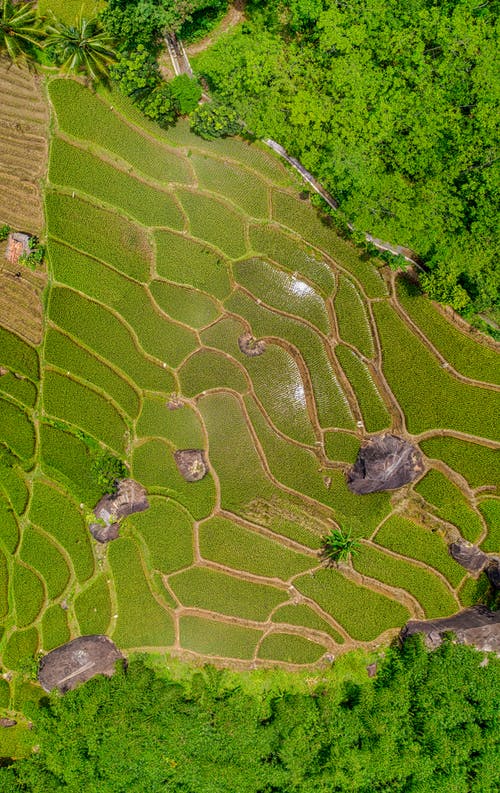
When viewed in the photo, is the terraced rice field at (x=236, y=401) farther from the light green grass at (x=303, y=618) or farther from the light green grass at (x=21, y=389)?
the light green grass at (x=21, y=389)

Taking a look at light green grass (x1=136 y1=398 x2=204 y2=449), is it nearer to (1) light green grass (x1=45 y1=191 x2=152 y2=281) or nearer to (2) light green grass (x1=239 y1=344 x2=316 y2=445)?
(2) light green grass (x1=239 y1=344 x2=316 y2=445)

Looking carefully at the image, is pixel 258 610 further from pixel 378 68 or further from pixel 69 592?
pixel 378 68

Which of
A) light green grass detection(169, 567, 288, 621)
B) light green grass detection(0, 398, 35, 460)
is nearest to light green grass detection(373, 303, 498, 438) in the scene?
light green grass detection(169, 567, 288, 621)

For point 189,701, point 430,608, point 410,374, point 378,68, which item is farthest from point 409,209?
point 189,701

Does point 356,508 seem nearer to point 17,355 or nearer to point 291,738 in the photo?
point 291,738

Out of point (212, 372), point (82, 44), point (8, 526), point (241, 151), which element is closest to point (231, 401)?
point (212, 372)

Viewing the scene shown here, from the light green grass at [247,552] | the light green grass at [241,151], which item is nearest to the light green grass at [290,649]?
the light green grass at [247,552]
